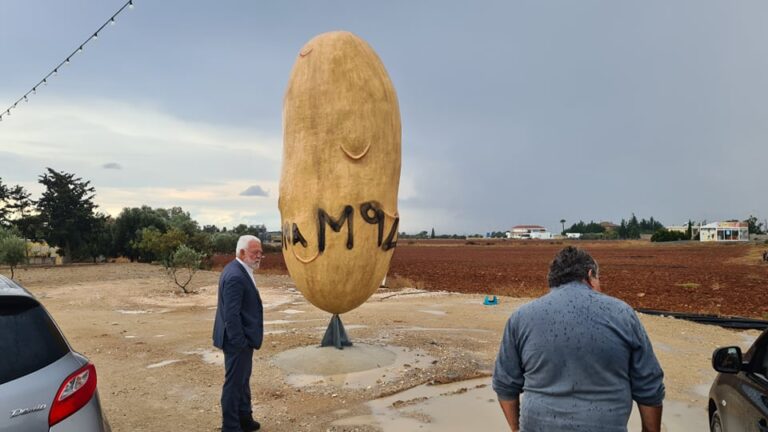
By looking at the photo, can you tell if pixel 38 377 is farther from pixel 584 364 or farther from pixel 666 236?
pixel 666 236

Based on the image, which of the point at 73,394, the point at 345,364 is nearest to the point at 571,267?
the point at 73,394

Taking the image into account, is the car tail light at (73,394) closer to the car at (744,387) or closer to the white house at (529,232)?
the car at (744,387)

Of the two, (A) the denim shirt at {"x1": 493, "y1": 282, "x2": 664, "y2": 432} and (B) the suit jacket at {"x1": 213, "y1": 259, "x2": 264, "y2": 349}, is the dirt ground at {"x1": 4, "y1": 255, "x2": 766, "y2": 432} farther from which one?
(A) the denim shirt at {"x1": 493, "y1": 282, "x2": 664, "y2": 432}

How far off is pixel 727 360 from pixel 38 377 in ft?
14.9

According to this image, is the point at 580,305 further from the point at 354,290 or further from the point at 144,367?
the point at 144,367

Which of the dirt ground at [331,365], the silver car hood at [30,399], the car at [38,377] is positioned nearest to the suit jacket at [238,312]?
the dirt ground at [331,365]

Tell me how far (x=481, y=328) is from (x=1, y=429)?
10.2 meters

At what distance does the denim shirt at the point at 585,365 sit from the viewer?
8.58 feet

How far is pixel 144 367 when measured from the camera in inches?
340

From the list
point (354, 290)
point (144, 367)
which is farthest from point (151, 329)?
point (354, 290)

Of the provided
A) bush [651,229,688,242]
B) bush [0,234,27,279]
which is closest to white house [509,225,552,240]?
bush [651,229,688,242]

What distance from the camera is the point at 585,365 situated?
262 centimetres

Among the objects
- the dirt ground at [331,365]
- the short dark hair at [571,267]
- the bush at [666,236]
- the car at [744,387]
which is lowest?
→ the dirt ground at [331,365]

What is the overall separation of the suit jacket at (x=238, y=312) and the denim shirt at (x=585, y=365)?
3.46m
